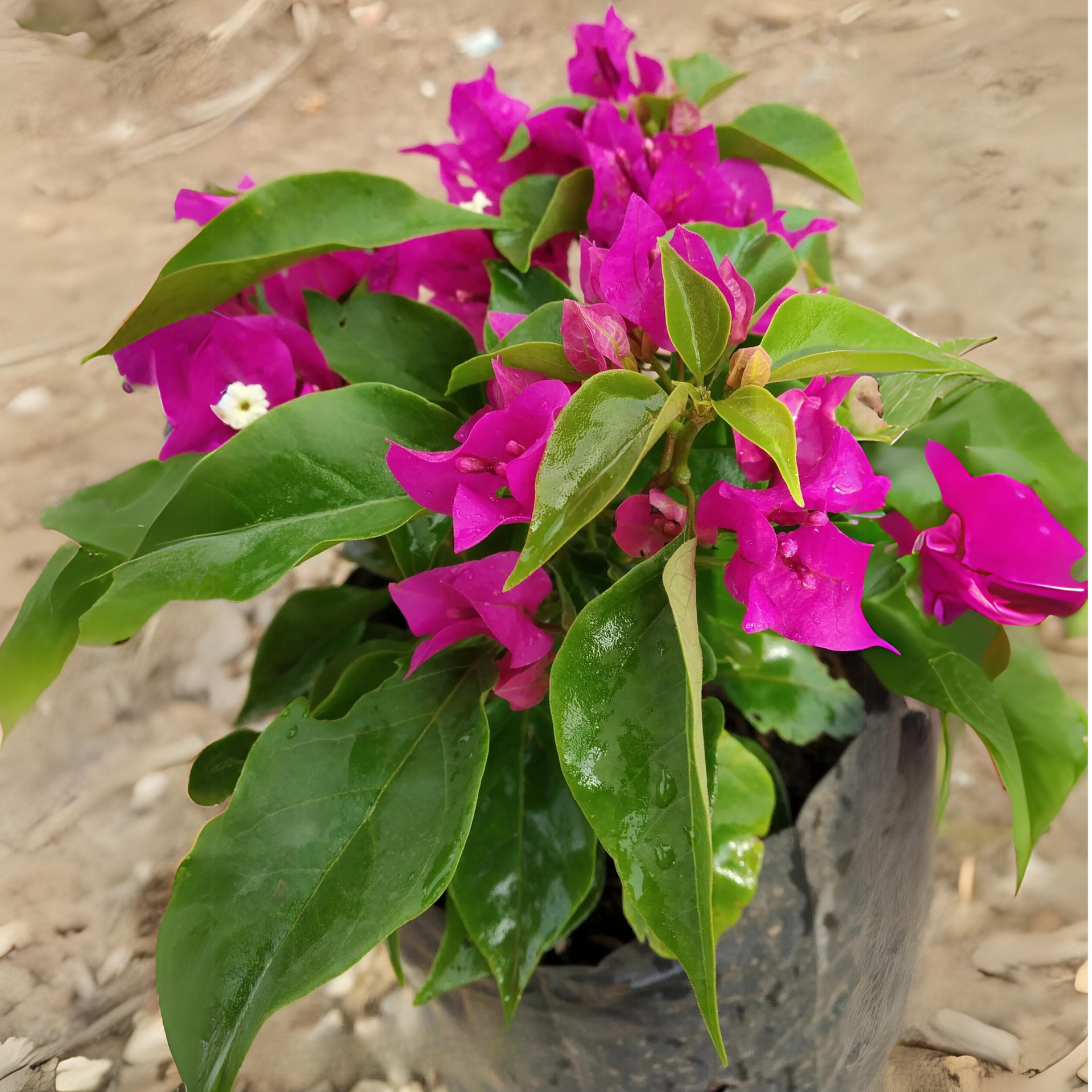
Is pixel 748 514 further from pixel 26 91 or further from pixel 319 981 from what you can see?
pixel 26 91

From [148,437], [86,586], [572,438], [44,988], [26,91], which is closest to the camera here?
[572,438]

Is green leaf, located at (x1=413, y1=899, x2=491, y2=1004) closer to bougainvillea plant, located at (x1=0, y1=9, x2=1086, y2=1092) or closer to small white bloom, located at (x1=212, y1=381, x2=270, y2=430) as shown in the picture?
bougainvillea plant, located at (x1=0, y1=9, x2=1086, y2=1092)

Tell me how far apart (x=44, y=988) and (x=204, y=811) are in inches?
6.6

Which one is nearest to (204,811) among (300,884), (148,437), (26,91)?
(148,437)

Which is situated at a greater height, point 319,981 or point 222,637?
point 319,981

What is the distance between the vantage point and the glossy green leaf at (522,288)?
0.41m

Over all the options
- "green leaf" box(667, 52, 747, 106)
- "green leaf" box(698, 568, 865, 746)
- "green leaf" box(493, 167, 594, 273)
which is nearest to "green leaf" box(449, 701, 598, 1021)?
"green leaf" box(698, 568, 865, 746)

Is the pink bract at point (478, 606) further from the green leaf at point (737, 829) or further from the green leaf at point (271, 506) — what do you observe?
the green leaf at point (737, 829)

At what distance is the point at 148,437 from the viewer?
0.79 metres

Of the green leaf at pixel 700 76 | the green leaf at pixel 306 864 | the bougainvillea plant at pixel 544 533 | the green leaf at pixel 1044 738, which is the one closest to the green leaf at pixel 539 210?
the bougainvillea plant at pixel 544 533

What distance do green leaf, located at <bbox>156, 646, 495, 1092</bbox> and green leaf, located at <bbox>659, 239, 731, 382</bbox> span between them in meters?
0.16

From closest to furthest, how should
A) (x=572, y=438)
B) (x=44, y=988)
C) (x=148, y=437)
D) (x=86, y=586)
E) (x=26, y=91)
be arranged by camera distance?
(x=572, y=438) < (x=86, y=586) < (x=44, y=988) < (x=26, y=91) < (x=148, y=437)

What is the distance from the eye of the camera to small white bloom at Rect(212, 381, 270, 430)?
1.24 ft

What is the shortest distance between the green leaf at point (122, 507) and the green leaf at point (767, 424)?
0.71 ft
